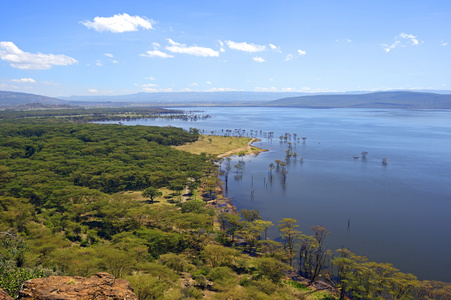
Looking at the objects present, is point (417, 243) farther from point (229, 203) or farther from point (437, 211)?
point (229, 203)

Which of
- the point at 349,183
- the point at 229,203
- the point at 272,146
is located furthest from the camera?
the point at 272,146

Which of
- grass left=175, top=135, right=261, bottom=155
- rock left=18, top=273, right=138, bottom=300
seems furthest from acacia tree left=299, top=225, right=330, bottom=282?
grass left=175, top=135, right=261, bottom=155

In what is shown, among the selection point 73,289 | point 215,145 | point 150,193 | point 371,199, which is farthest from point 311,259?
point 215,145

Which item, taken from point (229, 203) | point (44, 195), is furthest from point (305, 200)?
point (44, 195)

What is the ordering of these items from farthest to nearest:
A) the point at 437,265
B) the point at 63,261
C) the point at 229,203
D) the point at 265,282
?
the point at 229,203
the point at 437,265
the point at 265,282
the point at 63,261

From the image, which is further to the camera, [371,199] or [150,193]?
[371,199]

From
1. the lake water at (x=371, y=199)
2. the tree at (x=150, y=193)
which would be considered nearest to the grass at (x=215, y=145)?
the lake water at (x=371, y=199)

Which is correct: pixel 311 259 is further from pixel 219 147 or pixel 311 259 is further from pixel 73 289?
pixel 219 147
